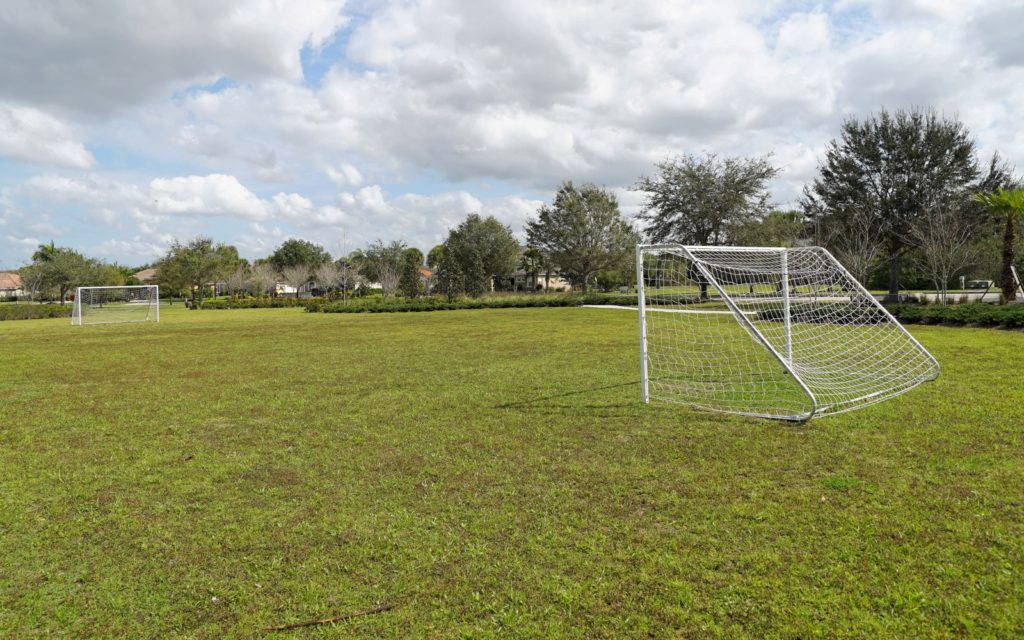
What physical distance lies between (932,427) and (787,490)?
2.76m

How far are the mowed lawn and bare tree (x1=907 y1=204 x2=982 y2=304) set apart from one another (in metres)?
19.6

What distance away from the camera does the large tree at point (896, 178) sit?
94.6 feet

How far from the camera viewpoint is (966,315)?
1677 cm

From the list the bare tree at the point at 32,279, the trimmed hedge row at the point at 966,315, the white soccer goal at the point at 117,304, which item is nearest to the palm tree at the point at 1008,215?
the trimmed hedge row at the point at 966,315

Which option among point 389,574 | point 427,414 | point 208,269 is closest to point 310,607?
point 389,574

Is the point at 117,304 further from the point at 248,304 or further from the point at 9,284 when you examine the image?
the point at 9,284

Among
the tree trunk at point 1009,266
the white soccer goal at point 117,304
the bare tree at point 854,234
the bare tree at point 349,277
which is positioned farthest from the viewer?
the bare tree at point 349,277

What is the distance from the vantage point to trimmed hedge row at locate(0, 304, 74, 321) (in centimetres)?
3650

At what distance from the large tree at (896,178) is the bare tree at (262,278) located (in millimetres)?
63040

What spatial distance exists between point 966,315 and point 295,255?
84.6 m

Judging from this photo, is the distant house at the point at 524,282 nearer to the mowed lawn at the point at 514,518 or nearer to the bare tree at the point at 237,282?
the bare tree at the point at 237,282

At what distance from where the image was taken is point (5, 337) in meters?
21.8

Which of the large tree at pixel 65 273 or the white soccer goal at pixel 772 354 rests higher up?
the large tree at pixel 65 273

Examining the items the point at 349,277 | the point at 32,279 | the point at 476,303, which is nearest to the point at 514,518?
the point at 476,303
